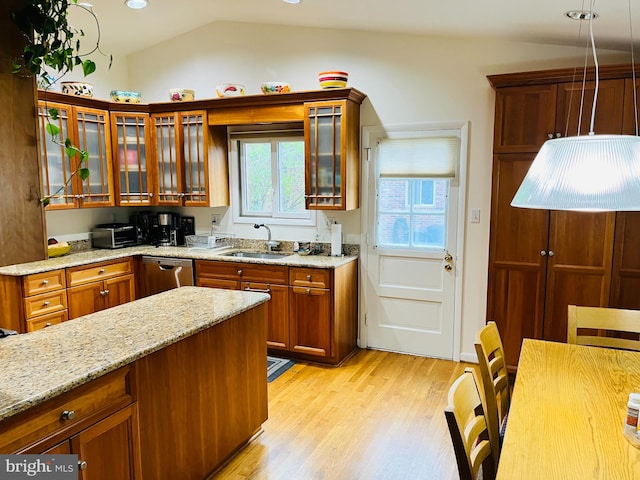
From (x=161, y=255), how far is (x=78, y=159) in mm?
1133

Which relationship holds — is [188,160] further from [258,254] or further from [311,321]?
[311,321]

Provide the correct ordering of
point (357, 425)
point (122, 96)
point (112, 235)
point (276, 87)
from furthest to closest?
point (112, 235) → point (122, 96) → point (276, 87) → point (357, 425)

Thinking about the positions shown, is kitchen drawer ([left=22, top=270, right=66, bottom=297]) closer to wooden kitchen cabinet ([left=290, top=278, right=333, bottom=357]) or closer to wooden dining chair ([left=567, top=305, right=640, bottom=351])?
wooden kitchen cabinet ([left=290, top=278, right=333, bottom=357])

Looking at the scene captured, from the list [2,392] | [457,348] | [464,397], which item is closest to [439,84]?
[457,348]

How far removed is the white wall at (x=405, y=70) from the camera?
149 inches

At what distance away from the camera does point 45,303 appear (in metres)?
3.73

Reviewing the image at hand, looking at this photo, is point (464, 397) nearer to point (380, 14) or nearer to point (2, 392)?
point (2, 392)

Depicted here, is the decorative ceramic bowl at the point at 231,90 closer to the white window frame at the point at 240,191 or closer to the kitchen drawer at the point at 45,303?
the white window frame at the point at 240,191

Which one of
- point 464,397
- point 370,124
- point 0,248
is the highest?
point 370,124

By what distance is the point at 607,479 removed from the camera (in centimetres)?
130

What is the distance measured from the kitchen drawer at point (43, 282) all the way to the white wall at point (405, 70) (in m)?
0.87

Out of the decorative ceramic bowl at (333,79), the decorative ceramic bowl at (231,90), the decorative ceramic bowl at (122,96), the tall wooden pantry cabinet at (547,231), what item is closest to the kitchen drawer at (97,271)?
the decorative ceramic bowl at (122,96)

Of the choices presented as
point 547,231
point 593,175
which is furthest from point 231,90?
point 593,175

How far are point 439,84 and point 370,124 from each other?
2.14 ft
